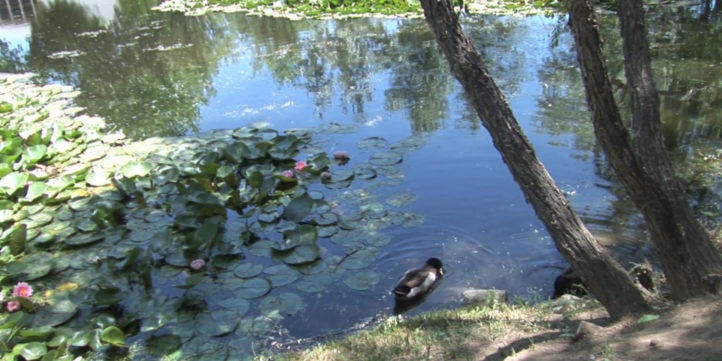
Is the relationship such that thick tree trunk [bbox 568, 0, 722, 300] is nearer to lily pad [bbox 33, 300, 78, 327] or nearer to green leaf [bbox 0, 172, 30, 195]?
lily pad [bbox 33, 300, 78, 327]

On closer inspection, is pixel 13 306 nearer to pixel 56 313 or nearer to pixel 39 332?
pixel 56 313

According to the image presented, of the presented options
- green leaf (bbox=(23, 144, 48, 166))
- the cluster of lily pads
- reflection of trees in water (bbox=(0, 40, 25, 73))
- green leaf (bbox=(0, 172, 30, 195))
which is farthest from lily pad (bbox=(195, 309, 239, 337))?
reflection of trees in water (bbox=(0, 40, 25, 73))

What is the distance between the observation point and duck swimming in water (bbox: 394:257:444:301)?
374 cm

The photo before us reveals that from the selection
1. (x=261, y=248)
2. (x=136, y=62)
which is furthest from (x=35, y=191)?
(x=136, y=62)

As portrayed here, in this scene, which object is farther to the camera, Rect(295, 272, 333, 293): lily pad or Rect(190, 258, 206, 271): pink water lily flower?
Rect(190, 258, 206, 271): pink water lily flower

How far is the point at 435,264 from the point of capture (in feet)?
13.1

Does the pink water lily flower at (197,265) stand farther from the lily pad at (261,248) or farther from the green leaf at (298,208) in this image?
the green leaf at (298,208)

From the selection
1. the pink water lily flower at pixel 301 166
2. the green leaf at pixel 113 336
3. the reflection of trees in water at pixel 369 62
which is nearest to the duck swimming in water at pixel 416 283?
the green leaf at pixel 113 336

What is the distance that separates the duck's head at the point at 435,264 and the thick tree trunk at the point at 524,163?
126cm

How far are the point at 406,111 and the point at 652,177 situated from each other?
4.32 m

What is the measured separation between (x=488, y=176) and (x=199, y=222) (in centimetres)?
254

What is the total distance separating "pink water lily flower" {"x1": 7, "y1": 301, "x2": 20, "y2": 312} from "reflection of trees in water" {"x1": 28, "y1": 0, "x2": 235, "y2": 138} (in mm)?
3323

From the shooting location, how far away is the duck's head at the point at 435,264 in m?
3.97

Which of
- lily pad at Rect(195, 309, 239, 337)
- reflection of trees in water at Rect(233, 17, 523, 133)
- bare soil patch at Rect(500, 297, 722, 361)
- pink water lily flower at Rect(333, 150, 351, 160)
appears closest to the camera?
bare soil patch at Rect(500, 297, 722, 361)
